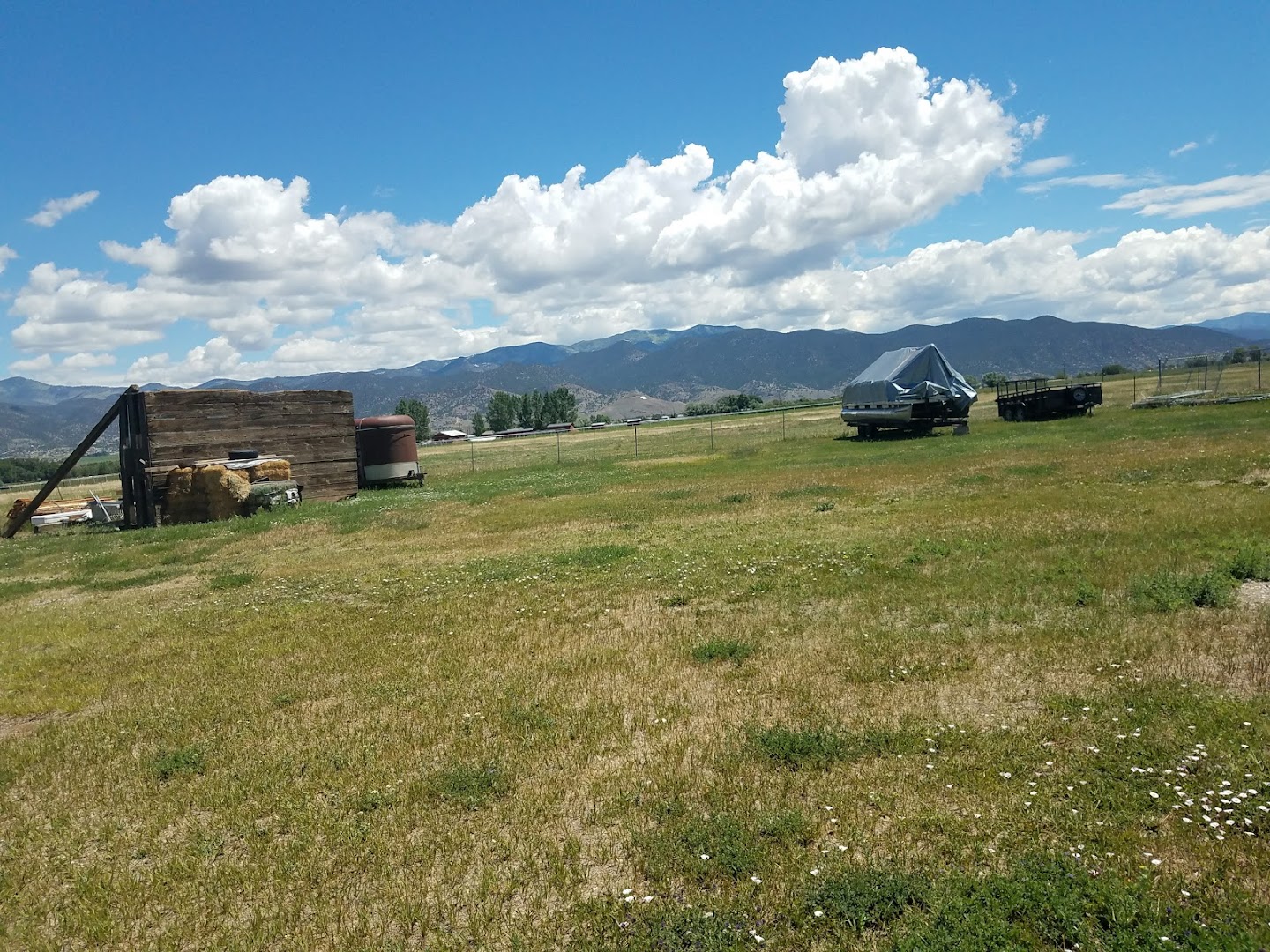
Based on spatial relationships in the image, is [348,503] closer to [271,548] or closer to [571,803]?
[271,548]

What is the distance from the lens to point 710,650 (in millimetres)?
8469

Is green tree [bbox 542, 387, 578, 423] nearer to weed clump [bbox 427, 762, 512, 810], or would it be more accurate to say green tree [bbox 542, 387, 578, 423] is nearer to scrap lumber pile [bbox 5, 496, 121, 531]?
scrap lumber pile [bbox 5, 496, 121, 531]

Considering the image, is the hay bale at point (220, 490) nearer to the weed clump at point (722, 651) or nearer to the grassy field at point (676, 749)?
the grassy field at point (676, 749)

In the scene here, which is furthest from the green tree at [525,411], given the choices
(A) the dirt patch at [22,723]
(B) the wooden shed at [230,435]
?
(A) the dirt patch at [22,723]

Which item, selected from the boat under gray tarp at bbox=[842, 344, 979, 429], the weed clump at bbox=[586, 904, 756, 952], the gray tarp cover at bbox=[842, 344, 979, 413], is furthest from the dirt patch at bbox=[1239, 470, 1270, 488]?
the gray tarp cover at bbox=[842, 344, 979, 413]

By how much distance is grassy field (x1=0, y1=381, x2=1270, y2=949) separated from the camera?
431 cm

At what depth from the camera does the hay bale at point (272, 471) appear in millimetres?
24953

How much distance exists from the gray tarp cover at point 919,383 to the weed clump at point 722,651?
105 feet

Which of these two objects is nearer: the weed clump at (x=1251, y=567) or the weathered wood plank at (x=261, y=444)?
the weed clump at (x=1251, y=567)

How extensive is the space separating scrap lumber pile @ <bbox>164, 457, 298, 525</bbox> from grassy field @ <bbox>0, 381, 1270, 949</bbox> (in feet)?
31.0

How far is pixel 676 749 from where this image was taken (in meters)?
6.20

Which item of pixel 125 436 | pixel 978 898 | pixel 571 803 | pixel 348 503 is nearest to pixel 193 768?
pixel 571 803

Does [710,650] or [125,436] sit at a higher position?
[125,436]

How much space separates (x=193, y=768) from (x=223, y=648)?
3.88 metres
